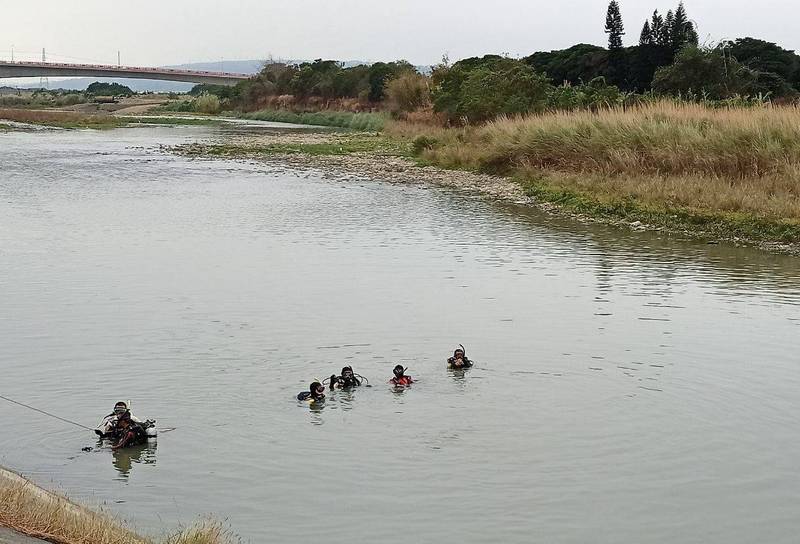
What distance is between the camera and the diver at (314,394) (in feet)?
40.3

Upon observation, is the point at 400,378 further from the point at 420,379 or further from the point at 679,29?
the point at 679,29

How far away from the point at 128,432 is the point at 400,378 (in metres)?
3.53

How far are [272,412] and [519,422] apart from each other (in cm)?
277

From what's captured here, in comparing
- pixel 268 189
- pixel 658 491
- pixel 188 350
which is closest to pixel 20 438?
pixel 188 350

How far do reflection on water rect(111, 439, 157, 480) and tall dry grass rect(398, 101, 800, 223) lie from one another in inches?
715

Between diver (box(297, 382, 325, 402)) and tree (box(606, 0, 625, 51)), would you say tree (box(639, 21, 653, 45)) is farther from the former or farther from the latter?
diver (box(297, 382, 325, 402))

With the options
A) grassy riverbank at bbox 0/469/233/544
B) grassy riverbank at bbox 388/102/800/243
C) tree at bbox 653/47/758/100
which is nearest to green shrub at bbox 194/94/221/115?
tree at bbox 653/47/758/100

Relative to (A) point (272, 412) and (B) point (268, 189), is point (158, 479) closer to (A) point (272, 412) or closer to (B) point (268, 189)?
(A) point (272, 412)

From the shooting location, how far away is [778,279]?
66.0 ft

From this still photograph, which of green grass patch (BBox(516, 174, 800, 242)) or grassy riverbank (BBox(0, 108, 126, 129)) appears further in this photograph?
grassy riverbank (BBox(0, 108, 126, 129))

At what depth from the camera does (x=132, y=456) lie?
10586mm

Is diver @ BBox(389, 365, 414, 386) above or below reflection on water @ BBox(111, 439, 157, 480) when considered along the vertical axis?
above

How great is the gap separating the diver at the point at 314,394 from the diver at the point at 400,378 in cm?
99

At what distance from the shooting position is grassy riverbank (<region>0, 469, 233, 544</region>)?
276 inches
